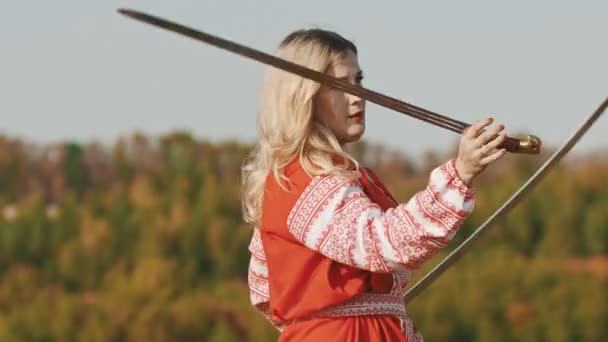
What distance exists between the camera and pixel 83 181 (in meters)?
40.2

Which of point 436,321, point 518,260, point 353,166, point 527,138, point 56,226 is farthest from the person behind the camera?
point 56,226

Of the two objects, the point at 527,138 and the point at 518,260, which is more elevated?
the point at 527,138

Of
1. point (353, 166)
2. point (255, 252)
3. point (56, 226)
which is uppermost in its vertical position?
point (353, 166)

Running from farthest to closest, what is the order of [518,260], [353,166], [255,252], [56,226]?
1. [56,226]
2. [518,260]
3. [255,252]
4. [353,166]

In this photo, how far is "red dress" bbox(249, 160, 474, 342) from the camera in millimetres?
3041

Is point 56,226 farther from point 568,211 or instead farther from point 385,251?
point 385,251

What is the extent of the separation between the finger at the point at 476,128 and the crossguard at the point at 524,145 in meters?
0.05

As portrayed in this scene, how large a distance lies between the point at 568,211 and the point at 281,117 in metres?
33.8

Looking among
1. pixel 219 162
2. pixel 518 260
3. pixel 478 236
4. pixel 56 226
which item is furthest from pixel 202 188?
pixel 478 236

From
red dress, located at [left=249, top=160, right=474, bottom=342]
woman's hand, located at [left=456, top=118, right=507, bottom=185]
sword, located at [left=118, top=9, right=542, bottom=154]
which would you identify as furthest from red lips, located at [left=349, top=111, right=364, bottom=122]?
woman's hand, located at [left=456, top=118, right=507, bottom=185]

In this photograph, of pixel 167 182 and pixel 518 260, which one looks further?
pixel 167 182

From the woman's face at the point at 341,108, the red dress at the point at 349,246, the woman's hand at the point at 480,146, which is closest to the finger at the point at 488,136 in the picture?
the woman's hand at the point at 480,146

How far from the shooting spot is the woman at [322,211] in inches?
123

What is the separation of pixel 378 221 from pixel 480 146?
258 mm
